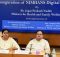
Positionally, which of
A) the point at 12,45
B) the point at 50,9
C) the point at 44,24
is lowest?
the point at 12,45

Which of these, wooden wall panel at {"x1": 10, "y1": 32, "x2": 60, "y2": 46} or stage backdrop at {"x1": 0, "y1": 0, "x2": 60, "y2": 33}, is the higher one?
stage backdrop at {"x1": 0, "y1": 0, "x2": 60, "y2": 33}

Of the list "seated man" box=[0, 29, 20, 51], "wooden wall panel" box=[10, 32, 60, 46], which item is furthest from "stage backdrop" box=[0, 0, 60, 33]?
"seated man" box=[0, 29, 20, 51]

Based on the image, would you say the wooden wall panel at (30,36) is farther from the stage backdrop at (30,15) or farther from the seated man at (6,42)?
the seated man at (6,42)

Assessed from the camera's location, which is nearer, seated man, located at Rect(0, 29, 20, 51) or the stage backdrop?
seated man, located at Rect(0, 29, 20, 51)

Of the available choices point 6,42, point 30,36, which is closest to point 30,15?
point 30,36

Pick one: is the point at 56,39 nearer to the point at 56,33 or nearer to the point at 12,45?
the point at 56,33

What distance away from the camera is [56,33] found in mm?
6164

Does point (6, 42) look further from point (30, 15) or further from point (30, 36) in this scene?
point (30, 15)

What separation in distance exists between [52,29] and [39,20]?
1.35ft

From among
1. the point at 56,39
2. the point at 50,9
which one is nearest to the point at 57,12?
the point at 50,9

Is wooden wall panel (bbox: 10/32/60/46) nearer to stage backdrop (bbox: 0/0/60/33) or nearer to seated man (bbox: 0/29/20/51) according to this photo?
stage backdrop (bbox: 0/0/60/33)

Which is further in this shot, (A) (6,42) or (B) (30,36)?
(B) (30,36)

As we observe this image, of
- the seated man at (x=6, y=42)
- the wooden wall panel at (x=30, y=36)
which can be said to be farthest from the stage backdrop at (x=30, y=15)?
the seated man at (x=6, y=42)

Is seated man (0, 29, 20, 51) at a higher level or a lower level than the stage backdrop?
lower
